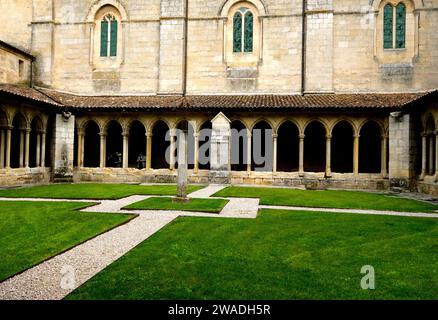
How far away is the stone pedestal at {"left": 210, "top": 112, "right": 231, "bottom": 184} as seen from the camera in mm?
18203

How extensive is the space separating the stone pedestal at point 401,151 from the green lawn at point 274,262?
9.54 m

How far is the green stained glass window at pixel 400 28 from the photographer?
19.8 meters

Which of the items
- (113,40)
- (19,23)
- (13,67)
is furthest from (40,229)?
(19,23)

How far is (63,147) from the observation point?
63.8 feet

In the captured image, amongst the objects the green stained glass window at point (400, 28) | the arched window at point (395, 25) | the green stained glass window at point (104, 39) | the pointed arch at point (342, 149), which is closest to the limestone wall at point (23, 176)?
the green stained glass window at point (104, 39)

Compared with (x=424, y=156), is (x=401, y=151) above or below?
above

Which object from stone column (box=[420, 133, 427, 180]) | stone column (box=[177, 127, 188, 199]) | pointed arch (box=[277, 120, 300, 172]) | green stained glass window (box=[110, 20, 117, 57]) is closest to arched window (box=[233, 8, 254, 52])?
pointed arch (box=[277, 120, 300, 172])

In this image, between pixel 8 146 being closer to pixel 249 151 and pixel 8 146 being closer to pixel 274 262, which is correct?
pixel 249 151

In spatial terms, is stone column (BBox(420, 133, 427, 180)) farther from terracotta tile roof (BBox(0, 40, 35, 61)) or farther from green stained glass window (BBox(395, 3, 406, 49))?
terracotta tile roof (BBox(0, 40, 35, 61))

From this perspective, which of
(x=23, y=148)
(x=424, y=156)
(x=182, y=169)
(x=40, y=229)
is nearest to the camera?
(x=40, y=229)

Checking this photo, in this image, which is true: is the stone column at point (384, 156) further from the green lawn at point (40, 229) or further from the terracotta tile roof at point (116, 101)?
the green lawn at point (40, 229)

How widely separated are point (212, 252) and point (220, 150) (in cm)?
1284

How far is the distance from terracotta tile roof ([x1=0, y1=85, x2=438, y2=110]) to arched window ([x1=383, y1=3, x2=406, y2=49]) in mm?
2917

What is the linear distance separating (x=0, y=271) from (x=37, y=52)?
20.5 m
